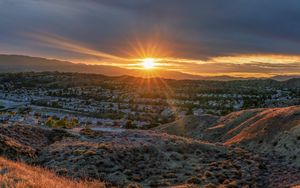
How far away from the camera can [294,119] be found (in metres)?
40.6

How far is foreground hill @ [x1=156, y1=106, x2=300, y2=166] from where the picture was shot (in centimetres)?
3478

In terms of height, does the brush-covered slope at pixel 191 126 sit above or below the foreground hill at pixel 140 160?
below

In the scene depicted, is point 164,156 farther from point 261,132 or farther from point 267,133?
point 261,132

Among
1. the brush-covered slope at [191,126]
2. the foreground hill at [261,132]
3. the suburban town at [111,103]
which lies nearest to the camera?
the foreground hill at [261,132]

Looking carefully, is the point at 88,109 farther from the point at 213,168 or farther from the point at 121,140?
the point at 213,168

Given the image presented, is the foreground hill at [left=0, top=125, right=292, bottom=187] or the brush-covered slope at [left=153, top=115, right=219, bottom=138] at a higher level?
the foreground hill at [left=0, top=125, right=292, bottom=187]

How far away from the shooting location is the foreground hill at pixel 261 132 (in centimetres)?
3478

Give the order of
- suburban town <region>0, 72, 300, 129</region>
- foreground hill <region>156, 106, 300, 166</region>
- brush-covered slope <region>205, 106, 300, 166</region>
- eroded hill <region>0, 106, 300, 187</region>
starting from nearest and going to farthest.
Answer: eroded hill <region>0, 106, 300, 187</region>, brush-covered slope <region>205, 106, 300, 166</region>, foreground hill <region>156, 106, 300, 166</region>, suburban town <region>0, 72, 300, 129</region>

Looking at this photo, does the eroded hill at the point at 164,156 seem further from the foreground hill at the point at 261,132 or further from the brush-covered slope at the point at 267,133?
the foreground hill at the point at 261,132

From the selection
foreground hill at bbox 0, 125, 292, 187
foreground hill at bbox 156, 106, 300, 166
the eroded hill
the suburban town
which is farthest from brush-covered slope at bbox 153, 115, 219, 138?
foreground hill at bbox 0, 125, 292, 187

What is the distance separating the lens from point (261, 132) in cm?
4138

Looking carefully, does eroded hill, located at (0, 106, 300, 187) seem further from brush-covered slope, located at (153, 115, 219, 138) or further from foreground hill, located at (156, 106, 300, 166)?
brush-covered slope, located at (153, 115, 219, 138)

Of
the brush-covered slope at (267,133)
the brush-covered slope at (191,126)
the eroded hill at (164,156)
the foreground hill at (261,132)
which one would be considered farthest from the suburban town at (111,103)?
the brush-covered slope at (267,133)

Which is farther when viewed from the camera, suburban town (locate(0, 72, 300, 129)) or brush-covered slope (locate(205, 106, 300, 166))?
suburban town (locate(0, 72, 300, 129))
